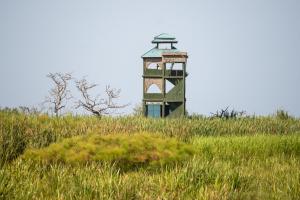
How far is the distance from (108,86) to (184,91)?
996 cm

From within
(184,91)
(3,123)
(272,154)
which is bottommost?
(272,154)

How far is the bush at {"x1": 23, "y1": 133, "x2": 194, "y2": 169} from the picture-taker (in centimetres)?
1209

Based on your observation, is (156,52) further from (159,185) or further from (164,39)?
(159,185)

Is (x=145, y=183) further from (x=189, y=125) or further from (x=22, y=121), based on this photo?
Answer: (x=189, y=125)

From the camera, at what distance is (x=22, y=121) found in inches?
685

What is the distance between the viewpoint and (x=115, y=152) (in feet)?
40.9

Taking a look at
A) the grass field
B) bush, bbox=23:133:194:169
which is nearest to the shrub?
the grass field

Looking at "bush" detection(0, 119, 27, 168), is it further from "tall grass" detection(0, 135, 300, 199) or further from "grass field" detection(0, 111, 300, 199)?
"tall grass" detection(0, 135, 300, 199)

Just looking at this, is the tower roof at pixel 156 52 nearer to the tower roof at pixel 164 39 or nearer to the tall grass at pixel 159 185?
the tower roof at pixel 164 39

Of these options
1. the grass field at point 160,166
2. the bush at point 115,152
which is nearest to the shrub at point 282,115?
the grass field at point 160,166

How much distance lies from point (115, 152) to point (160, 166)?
132cm

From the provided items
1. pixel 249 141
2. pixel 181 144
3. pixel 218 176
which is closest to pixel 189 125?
pixel 249 141

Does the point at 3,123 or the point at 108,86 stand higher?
the point at 108,86

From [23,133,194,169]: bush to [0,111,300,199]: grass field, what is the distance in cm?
7
